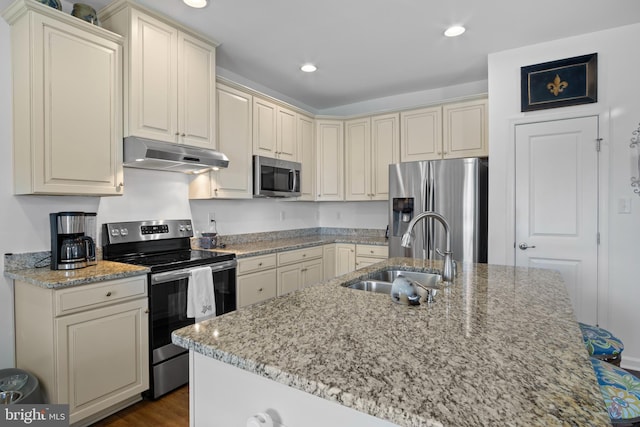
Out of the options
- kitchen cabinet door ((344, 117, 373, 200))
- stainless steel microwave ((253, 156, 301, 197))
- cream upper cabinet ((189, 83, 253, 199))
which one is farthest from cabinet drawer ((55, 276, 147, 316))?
kitchen cabinet door ((344, 117, 373, 200))

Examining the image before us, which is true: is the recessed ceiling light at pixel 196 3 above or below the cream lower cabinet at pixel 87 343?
above

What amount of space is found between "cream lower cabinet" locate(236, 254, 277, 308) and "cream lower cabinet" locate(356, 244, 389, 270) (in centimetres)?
114

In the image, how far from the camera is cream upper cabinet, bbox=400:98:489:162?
3.53 m

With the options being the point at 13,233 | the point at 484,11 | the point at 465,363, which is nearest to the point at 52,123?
the point at 13,233

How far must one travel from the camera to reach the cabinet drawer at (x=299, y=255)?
135 inches

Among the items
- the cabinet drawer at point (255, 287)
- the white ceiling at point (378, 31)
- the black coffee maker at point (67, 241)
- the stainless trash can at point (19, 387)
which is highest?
the white ceiling at point (378, 31)

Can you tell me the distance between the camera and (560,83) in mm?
2861

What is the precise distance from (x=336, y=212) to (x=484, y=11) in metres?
2.90

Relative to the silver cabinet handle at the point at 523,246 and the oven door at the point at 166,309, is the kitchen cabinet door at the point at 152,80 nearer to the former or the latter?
the oven door at the point at 166,309

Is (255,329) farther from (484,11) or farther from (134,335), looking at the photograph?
(484,11)

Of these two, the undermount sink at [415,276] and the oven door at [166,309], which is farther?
the oven door at [166,309]

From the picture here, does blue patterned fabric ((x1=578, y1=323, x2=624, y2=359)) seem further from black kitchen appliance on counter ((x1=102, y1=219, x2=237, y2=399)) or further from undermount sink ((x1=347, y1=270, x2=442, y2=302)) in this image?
black kitchen appliance on counter ((x1=102, y1=219, x2=237, y2=399))

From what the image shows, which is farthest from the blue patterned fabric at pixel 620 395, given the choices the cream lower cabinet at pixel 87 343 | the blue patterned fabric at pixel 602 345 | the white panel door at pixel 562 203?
the cream lower cabinet at pixel 87 343

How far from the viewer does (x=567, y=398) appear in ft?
2.16
